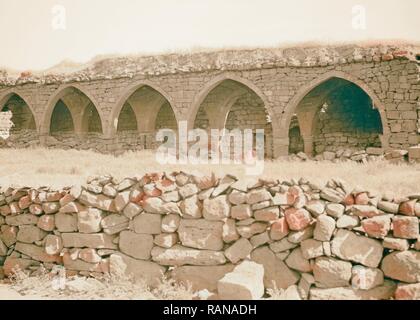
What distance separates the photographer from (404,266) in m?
3.46

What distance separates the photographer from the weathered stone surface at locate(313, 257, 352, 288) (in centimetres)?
359

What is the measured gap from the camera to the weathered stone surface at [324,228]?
364 cm

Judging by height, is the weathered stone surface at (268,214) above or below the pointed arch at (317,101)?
below

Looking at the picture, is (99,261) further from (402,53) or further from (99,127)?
(99,127)

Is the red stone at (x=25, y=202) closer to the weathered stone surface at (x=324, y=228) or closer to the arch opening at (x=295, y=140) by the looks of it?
the weathered stone surface at (x=324, y=228)

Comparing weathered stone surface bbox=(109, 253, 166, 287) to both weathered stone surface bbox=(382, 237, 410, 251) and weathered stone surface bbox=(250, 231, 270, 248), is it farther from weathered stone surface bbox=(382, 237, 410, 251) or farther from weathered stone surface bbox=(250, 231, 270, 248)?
weathered stone surface bbox=(382, 237, 410, 251)

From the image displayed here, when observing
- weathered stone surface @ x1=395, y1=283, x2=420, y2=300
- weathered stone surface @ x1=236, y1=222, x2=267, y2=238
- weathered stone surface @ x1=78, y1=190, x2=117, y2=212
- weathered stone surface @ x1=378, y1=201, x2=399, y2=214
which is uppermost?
weathered stone surface @ x1=378, y1=201, x2=399, y2=214

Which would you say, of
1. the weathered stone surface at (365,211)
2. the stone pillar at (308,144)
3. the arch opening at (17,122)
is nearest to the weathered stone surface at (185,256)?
the weathered stone surface at (365,211)

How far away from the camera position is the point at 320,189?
3967 mm

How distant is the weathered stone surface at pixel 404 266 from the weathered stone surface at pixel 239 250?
1464mm

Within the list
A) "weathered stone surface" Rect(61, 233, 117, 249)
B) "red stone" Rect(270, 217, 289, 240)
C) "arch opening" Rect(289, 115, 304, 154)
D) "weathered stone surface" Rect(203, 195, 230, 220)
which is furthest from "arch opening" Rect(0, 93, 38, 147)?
"red stone" Rect(270, 217, 289, 240)

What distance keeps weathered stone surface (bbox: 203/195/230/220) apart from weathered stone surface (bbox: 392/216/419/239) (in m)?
1.80

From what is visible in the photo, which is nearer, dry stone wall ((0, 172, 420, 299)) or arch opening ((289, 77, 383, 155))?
dry stone wall ((0, 172, 420, 299))
